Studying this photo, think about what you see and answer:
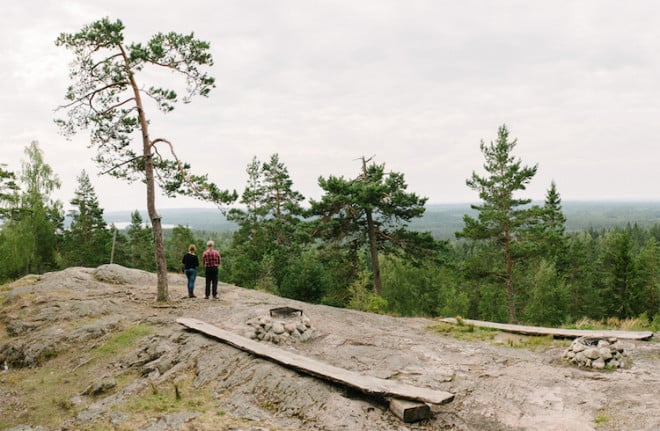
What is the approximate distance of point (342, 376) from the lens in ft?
24.5

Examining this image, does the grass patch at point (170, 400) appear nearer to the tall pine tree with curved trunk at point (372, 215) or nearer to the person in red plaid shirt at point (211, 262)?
the person in red plaid shirt at point (211, 262)

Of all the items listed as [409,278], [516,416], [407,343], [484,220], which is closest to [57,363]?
[407,343]

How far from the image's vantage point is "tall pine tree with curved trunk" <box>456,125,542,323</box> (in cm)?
2427

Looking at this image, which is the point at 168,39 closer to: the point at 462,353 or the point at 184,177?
the point at 184,177

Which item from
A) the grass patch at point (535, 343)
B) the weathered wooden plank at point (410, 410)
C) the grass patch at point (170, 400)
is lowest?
the grass patch at point (170, 400)

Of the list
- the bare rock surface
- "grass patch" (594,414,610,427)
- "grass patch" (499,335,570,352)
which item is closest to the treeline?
the bare rock surface

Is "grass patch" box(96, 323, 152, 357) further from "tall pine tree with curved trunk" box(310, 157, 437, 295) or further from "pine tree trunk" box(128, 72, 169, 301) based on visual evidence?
"tall pine tree with curved trunk" box(310, 157, 437, 295)

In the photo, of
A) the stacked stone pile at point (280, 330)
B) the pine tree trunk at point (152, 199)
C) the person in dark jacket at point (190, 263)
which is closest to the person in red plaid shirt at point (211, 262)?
the person in dark jacket at point (190, 263)

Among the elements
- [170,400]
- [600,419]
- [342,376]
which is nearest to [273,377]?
[342,376]

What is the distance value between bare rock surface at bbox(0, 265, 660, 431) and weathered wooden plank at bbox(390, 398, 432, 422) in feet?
0.36

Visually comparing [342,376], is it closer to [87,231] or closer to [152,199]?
[152,199]

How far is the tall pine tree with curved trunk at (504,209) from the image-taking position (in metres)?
24.3

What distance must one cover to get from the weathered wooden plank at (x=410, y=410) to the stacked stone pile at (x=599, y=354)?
4500mm

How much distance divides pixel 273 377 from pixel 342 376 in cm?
155
